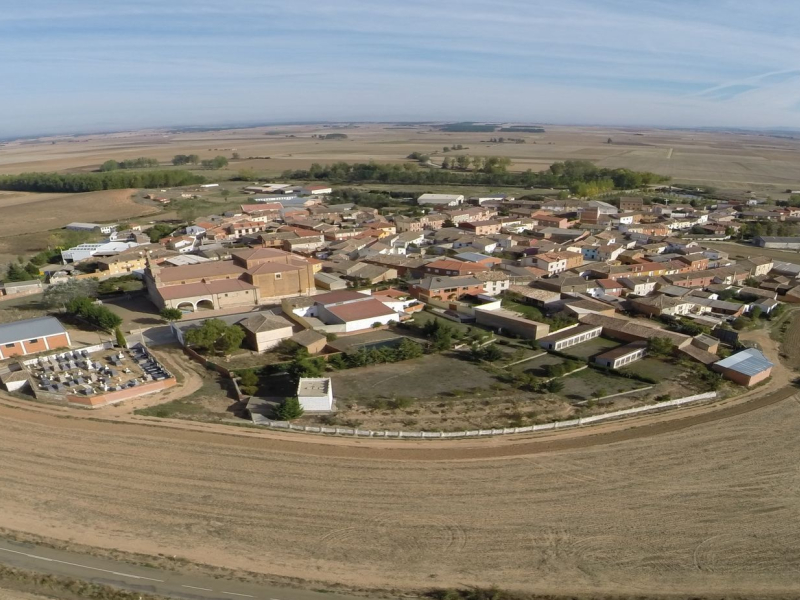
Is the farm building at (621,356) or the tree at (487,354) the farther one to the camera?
the tree at (487,354)

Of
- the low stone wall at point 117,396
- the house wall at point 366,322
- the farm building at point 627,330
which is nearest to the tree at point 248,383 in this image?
the low stone wall at point 117,396

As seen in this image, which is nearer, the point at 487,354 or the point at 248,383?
the point at 248,383

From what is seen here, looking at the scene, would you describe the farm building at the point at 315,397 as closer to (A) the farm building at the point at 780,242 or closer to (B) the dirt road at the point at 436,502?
(B) the dirt road at the point at 436,502

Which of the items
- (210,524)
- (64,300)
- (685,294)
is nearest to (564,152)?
(685,294)

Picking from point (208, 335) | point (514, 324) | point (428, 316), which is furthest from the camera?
point (428, 316)

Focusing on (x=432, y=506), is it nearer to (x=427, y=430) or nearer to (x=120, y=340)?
(x=427, y=430)

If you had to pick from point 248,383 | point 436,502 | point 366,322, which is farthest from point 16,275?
point 436,502

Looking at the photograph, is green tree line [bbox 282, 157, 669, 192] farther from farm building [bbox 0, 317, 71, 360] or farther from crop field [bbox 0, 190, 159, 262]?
farm building [bbox 0, 317, 71, 360]
